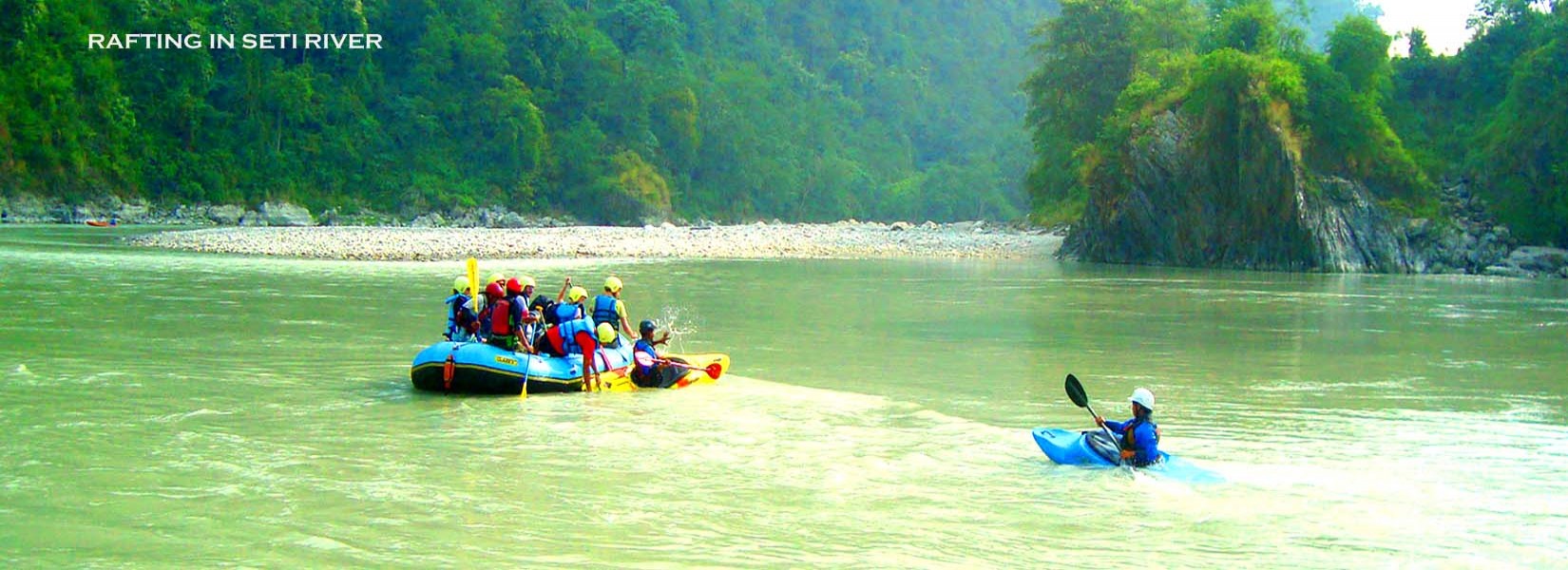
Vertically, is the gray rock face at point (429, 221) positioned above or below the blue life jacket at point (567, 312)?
above

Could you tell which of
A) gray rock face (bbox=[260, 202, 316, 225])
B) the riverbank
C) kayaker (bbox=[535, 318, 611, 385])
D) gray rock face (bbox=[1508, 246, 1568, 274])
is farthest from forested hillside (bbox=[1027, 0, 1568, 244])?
gray rock face (bbox=[260, 202, 316, 225])

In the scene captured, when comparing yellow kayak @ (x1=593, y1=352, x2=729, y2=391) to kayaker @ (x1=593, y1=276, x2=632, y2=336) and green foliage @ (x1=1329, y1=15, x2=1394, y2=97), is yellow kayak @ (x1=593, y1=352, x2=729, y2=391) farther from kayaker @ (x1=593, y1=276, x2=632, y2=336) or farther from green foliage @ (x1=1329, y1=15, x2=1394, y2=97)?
green foliage @ (x1=1329, y1=15, x2=1394, y2=97)

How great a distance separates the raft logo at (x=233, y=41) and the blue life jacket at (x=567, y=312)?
54.5m

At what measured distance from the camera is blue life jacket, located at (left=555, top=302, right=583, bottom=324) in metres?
13.5

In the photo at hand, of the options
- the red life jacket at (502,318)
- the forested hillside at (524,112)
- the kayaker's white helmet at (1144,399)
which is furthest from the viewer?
the forested hillside at (524,112)

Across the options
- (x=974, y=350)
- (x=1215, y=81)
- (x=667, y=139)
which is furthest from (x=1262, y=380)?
(x=667, y=139)

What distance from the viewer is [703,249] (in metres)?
46.0

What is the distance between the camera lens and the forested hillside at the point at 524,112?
60.1 meters

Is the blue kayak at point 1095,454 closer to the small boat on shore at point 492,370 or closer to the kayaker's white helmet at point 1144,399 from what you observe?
the kayaker's white helmet at point 1144,399

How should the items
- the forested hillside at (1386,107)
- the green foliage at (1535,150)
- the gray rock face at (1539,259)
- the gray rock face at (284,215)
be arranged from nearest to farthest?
the gray rock face at (1539,259) → the green foliage at (1535,150) → the forested hillside at (1386,107) → the gray rock face at (284,215)

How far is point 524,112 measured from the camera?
245ft

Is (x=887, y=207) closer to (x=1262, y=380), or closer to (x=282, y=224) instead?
(x=282, y=224)

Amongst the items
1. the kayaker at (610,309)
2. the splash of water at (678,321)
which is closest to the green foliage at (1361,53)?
the splash of water at (678,321)

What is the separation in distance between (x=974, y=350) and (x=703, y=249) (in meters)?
28.4
